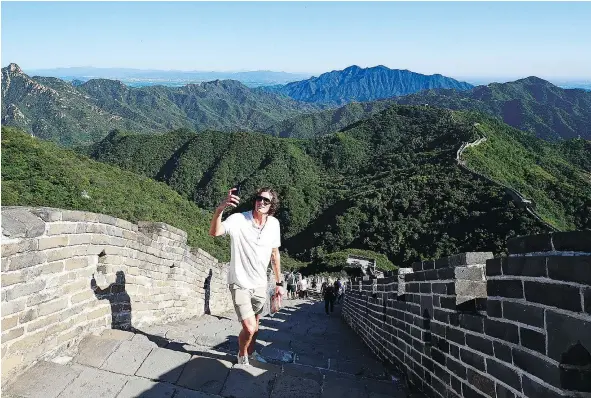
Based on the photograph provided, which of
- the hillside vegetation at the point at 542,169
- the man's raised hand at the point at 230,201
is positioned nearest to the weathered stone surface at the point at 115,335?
the man's raised hand at the point at 230,201

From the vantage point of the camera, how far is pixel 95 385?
3248 mm

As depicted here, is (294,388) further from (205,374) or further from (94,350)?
(94,350)

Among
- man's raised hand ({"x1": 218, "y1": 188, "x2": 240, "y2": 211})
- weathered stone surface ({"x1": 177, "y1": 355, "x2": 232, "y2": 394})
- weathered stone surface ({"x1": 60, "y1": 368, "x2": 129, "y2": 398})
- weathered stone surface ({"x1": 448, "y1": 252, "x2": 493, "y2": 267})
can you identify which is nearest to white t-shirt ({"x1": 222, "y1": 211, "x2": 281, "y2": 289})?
man's raised hand ({"x1": 218, "y1": 188, "x2": 240, "y2": 211})

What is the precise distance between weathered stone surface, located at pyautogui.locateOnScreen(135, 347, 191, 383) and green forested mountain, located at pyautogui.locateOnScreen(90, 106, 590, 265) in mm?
36059

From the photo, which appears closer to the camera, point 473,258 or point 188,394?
point 473,258

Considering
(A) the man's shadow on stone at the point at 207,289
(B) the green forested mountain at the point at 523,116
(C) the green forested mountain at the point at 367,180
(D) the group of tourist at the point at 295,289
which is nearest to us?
(A) the man's shadow on stone at the point at 207,289

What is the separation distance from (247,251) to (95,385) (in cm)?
147

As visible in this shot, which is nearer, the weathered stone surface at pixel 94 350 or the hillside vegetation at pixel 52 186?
the weathered stone surface at pixel 94 350

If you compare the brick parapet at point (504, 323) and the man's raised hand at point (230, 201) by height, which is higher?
the man's raised hand at point (230, 201)

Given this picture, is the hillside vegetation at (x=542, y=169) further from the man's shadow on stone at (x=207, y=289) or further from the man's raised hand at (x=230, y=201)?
the man's raised hand at (x=230, y=201)

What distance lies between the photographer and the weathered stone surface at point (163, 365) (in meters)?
3.50

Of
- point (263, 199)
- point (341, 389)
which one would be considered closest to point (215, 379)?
point (341, 389)

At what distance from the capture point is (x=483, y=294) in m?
3.04

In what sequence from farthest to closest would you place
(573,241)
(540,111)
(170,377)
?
(540,111) → (170,377) → (573,241)
